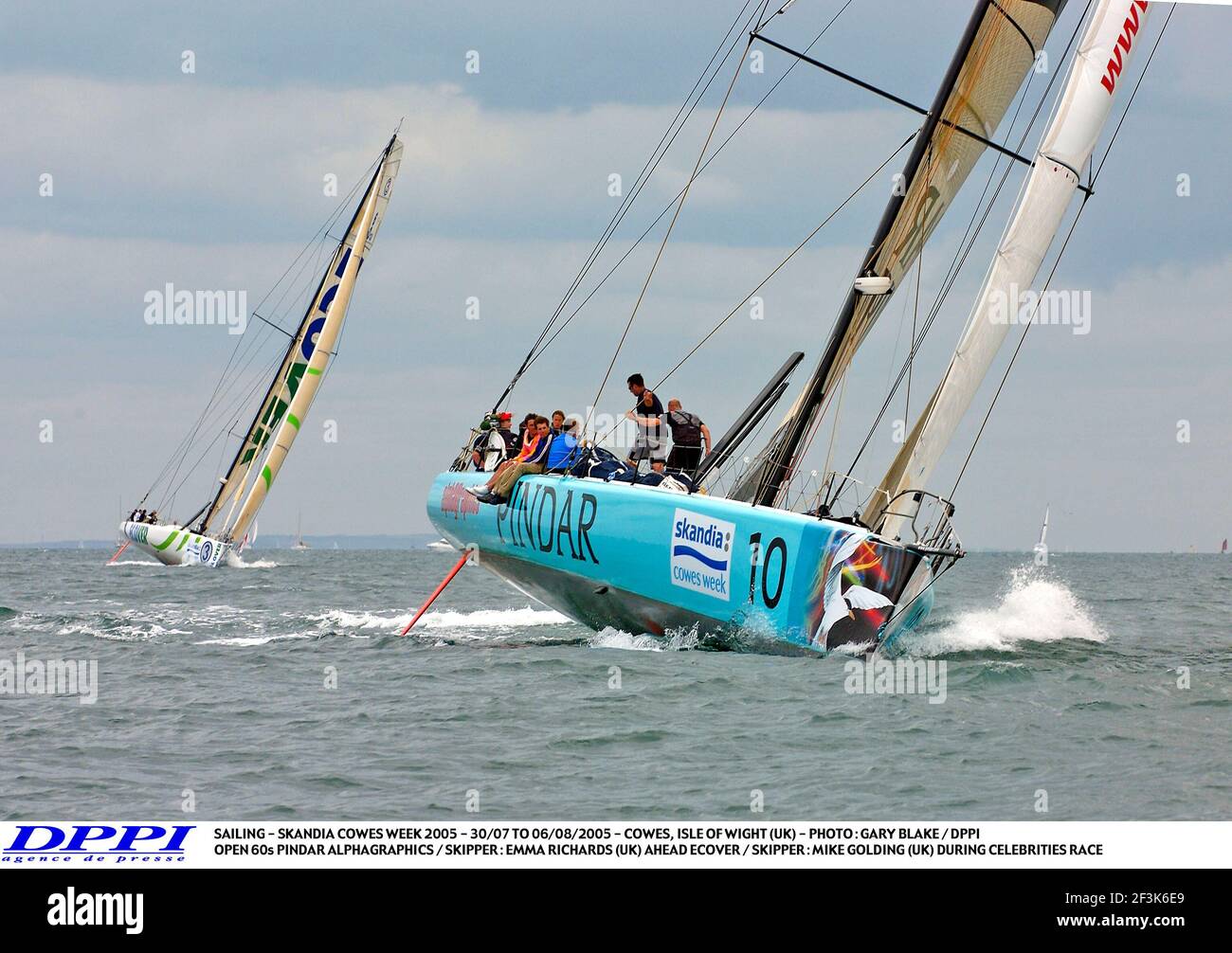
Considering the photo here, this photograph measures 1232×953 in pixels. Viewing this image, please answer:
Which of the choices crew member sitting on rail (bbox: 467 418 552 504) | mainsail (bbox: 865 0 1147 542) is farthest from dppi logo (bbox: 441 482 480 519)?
mainsail (bbox: 865 0 1147 542)

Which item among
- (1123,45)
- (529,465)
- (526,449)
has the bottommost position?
(529,465)

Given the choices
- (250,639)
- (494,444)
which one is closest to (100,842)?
(250,639)

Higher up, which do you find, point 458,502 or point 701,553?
point 458,502

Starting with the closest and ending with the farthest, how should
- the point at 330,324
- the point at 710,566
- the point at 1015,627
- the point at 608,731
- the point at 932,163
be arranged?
the point at 608,731
the point at 710,566
the point at 932,163
the point at 1015,627
the point at 330,324

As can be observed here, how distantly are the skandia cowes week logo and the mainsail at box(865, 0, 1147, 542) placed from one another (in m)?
1.20

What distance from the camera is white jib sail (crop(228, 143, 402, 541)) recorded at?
27.4 m

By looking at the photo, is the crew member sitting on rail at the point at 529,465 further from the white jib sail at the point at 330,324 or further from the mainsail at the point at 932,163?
the white jib sail at the point at 330,324

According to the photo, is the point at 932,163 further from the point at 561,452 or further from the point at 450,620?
the point at 450,620

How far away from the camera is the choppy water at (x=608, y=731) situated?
5383 mm

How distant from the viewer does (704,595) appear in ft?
29.2

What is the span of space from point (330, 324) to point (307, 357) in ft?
3.66

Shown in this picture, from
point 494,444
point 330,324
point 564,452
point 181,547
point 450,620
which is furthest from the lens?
point 181,547

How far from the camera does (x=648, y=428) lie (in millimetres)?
10430

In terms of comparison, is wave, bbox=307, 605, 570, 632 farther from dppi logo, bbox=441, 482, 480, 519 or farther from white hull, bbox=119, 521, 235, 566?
white hull, bbox=119, 521, 235, 566
